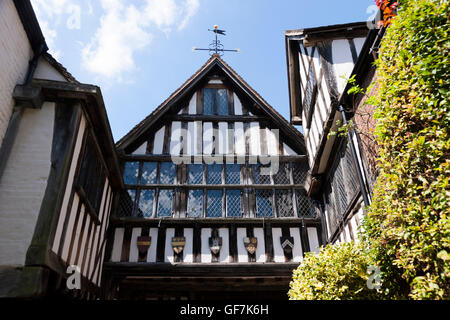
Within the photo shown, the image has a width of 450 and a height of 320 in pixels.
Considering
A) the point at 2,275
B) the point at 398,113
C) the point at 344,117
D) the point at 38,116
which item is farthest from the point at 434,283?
the point at 38,116

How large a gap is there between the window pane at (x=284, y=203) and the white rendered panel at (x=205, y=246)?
184 cm

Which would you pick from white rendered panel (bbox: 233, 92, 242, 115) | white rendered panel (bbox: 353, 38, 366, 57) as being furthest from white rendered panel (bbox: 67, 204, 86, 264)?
white rendered panel (bbox: 353, 38, 366, 57)

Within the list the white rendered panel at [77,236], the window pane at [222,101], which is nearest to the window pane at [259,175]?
the window pane at [222,101]

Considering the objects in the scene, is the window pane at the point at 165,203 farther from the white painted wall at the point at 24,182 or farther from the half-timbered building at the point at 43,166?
the white painted wall at the point at 24,182

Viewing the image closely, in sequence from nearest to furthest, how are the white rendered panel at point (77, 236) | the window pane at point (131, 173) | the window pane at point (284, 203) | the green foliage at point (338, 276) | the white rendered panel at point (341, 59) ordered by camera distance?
the green foliage at point (338, 276) < the white rendered panel at point (77, 236) < the white rendered panel at point (341, 59) < the window pane at point (284, 203) < the window pane at point (131, 173)

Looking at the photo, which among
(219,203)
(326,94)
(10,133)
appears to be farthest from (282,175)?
(10,133)

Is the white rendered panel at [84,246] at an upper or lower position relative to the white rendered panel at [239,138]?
lower

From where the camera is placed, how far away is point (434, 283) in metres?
2.63

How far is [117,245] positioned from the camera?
784 cm

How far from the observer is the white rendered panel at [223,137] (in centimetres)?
930

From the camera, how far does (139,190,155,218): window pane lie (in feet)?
27.0

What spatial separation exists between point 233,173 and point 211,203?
1.04 m

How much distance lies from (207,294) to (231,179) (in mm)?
3292
